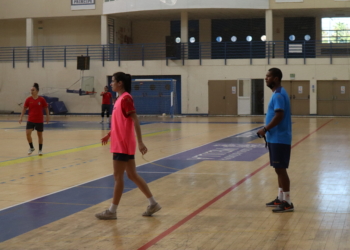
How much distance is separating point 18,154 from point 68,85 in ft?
75.3

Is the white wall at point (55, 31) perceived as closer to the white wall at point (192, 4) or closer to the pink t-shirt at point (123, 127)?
the white wall at point (192, 4)

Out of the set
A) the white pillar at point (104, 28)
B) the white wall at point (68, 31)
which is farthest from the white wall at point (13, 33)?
the white pillar at point (104, 28)

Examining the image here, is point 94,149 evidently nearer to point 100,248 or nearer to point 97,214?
point 97,214

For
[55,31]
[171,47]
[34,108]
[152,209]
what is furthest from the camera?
[55,31]

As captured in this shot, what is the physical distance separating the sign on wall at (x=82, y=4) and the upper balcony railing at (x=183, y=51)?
8.92 ft

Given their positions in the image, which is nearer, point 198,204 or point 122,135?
point 122,135

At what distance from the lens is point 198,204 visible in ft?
26.2

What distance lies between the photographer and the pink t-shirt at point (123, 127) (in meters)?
6.86

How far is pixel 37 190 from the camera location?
9250 mm

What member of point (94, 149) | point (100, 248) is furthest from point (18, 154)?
point (100, 248)

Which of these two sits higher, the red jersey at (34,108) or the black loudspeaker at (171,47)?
the black loudspeaker at (171,47)

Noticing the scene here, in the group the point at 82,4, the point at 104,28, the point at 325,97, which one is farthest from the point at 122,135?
A: the point at 82,4

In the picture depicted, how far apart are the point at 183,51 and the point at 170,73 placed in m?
1.73

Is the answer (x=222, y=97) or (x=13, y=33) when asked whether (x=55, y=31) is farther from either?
(x=222, y=97)
